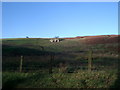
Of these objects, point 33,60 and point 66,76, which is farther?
point 33,60

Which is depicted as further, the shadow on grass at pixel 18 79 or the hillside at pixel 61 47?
the hillside at pixel 61 47

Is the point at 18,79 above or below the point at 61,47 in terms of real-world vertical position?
below

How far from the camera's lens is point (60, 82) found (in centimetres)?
1218

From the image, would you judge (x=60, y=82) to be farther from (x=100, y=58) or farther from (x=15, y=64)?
(x=100, y=58)

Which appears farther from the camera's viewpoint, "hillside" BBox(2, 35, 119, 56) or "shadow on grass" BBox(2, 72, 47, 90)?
"hillside" BBox(2, 35, 119, 56)

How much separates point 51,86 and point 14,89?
1.75 m

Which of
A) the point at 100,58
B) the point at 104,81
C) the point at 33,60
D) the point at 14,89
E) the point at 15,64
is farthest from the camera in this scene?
the point at 100,58

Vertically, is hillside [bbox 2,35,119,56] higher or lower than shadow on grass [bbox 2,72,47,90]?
higher

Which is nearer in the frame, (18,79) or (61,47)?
(18,79)

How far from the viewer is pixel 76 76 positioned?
1269 centimetres

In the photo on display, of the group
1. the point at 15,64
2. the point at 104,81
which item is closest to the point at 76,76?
the point at 104,81

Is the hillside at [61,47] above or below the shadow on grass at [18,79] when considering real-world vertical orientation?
above

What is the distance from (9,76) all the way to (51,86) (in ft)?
8.32

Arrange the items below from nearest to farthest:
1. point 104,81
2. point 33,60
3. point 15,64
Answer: point 104,81 → point 15,64 → point 33,60
